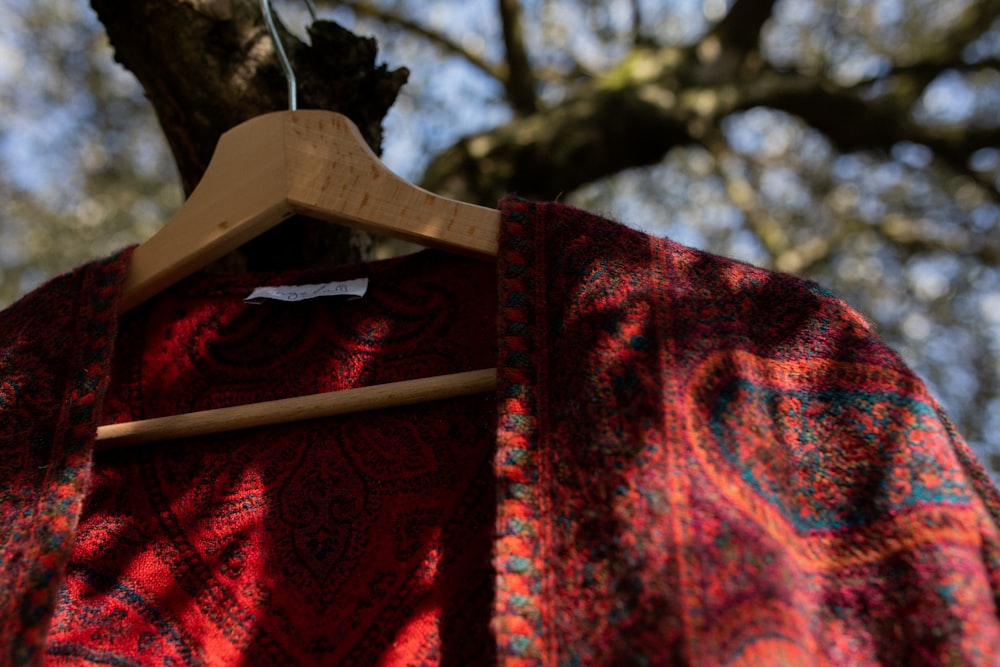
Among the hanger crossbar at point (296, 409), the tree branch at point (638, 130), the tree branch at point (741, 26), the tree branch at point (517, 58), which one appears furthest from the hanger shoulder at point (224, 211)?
the tree branch at point (741, 26)

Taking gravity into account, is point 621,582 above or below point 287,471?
below

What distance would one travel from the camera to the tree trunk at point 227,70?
965mm

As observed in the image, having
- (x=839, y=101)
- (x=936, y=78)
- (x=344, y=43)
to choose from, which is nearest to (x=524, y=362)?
(x=344, y=43)

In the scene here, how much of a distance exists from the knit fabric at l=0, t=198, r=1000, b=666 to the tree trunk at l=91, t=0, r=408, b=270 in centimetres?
27

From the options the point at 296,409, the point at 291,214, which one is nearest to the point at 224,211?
the point at 291,214

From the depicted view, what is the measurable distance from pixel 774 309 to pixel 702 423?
0.54 ft

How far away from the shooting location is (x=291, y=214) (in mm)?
799

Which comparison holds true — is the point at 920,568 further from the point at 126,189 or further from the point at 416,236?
Answer: the point at 126,189

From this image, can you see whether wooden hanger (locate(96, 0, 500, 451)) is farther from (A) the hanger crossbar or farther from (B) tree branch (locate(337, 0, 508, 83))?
(B) tree branch (locate(337, 0, 508, 83))

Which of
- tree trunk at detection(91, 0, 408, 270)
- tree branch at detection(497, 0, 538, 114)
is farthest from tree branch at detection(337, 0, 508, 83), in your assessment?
tree trunk at detection(91, 0, 408, 270)

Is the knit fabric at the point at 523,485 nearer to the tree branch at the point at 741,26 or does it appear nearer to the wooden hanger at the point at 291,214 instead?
the wooden hanger at the point at 291,214

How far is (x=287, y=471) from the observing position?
2.55ft

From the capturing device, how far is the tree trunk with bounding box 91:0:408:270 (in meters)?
0.97

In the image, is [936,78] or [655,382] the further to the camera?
[936,78]
